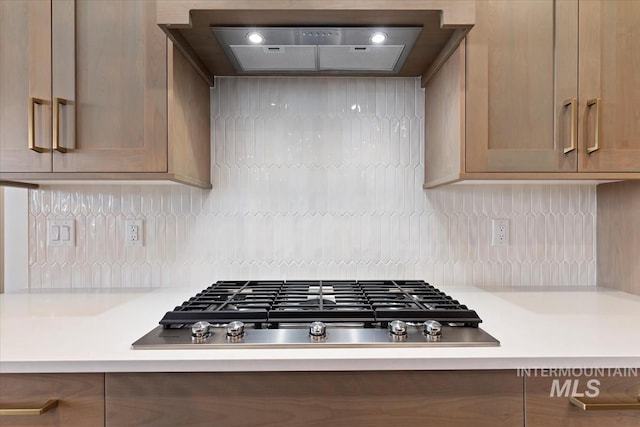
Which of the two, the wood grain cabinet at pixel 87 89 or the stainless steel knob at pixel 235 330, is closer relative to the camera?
the stainless steel knob at pixel 235 330

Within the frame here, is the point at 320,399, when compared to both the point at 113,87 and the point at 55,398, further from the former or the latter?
the point at 113,87

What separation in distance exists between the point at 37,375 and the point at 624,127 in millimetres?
1696

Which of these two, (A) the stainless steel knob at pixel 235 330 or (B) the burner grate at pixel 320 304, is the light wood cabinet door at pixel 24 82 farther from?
(A) the stainless steel knob at pixel 235 330

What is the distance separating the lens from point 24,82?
125cm

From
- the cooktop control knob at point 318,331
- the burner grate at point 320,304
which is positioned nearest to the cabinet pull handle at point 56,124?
the burner grate at point 320,304

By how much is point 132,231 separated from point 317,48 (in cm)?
99

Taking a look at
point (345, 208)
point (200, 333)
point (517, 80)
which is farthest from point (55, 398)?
point (517, 80)

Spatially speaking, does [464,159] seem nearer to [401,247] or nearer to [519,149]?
[519,149]

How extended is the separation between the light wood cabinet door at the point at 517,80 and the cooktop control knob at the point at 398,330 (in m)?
0.54

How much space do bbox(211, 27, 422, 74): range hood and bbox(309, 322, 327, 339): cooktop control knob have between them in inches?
33.2

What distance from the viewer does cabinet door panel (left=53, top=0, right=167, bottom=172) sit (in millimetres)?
1234

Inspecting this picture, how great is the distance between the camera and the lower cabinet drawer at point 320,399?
35.1 inches

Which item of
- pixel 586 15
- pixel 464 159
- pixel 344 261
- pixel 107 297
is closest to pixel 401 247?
pixel 344 261

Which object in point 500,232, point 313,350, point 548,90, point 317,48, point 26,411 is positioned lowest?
point 26,411
